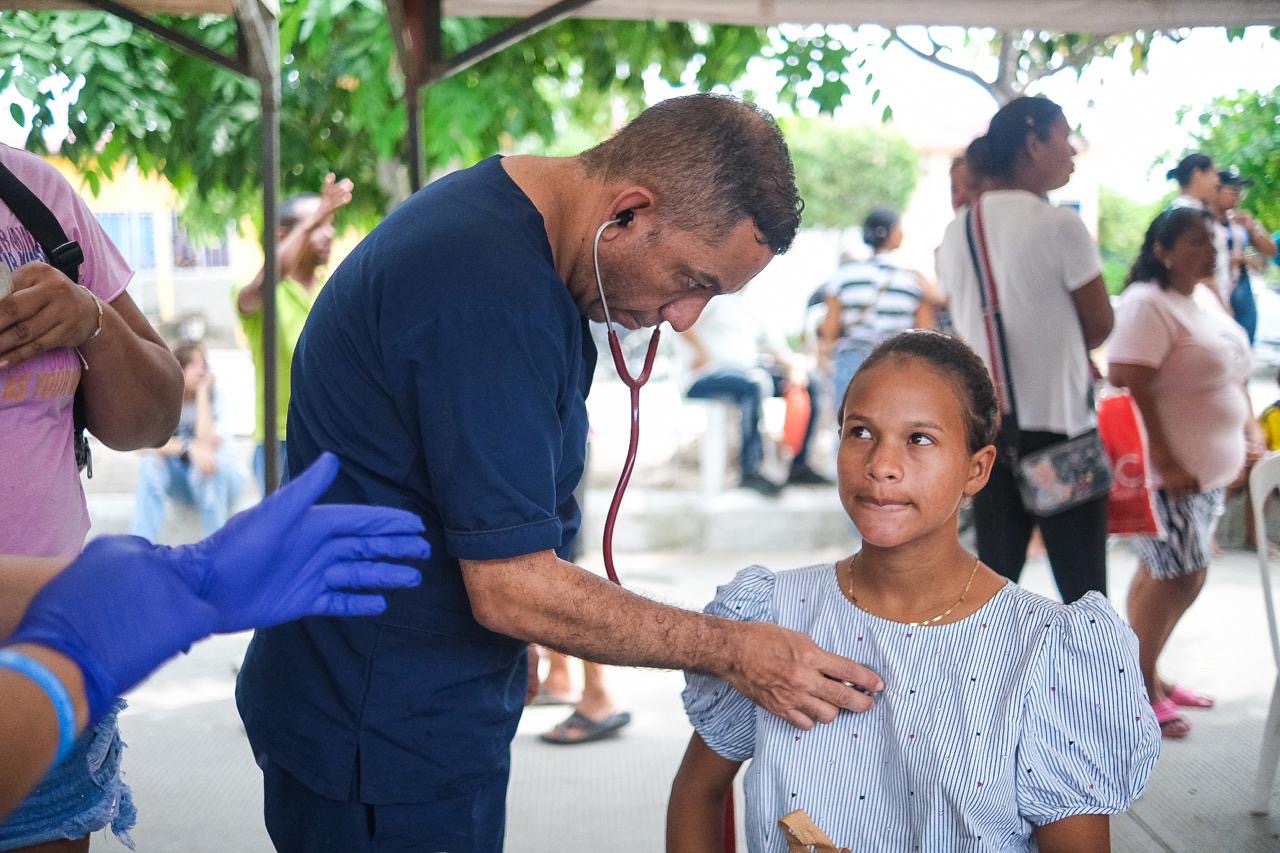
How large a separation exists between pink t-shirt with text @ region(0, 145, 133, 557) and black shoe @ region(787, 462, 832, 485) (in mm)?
6326

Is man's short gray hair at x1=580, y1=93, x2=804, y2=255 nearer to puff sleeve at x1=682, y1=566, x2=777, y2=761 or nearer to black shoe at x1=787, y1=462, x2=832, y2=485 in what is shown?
puff sleeve at x1=682, y1=566, x2=777, y2=761

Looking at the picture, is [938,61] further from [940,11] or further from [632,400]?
[632,400]

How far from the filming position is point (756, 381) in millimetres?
7766

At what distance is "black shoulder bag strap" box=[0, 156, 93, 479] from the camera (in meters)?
1.60

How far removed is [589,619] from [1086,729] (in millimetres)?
651

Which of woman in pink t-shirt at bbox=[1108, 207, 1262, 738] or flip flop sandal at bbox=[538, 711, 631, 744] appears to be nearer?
woman in pink t-shirt at bbox=[1108, 207, 1262, 738]

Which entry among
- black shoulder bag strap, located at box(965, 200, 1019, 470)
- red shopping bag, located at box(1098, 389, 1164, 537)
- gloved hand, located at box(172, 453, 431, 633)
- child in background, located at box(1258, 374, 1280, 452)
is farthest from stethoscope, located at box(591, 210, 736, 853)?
child in background, located at box(1258, 374, 1280, 452)

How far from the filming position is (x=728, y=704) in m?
1.75

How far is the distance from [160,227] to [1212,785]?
68.7 feet

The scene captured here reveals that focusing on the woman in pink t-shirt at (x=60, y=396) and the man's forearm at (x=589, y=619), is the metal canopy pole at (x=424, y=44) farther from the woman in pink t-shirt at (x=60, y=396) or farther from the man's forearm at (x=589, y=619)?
the man's forearm at (x=589, y=619)

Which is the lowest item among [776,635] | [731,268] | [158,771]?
[158,771]

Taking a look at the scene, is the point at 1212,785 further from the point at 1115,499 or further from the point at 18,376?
the point at 18,376

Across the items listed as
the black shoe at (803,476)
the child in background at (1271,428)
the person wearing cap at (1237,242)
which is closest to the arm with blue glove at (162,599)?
the person wearing cap at (1237,242)

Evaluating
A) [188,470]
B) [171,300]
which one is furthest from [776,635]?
[171,300]
